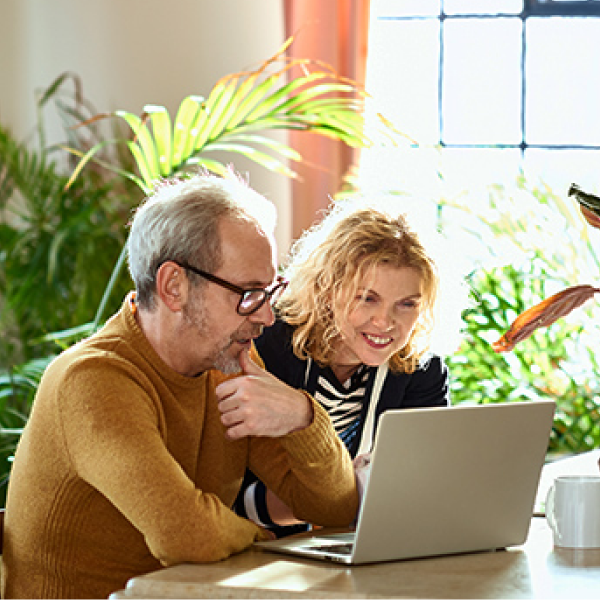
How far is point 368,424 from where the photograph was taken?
101 inches

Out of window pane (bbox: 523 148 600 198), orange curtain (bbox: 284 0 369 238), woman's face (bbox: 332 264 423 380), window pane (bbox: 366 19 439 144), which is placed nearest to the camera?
woman's face (bbox: 332 264 423 380)

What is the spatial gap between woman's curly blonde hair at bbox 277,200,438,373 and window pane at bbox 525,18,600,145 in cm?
241

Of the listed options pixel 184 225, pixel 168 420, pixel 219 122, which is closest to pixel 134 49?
pixel 219 122

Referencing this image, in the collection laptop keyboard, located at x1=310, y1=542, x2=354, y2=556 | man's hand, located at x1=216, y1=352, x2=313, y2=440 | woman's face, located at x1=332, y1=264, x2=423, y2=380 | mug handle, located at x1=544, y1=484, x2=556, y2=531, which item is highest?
woman's face, located at x1=332, y1=264, x2=423, y2=380

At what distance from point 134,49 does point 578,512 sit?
10.7ft

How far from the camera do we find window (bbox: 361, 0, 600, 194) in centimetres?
484

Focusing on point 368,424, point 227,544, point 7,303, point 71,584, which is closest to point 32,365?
point 7,303

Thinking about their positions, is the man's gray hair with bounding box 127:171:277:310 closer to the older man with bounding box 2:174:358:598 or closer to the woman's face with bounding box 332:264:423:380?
the older man with bounding box 2:174:358:598

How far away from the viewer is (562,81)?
16.0 feet

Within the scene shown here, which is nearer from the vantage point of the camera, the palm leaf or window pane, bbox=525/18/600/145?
the palm leaf

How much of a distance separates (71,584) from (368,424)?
83 centimetres

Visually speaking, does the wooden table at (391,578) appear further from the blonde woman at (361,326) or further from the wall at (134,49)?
the wall at (134,49)

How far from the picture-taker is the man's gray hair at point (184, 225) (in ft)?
6.63

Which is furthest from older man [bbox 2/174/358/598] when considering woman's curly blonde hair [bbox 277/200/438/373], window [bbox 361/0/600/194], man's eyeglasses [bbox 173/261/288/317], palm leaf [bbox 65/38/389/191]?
window [bbox 361/0/600/194]
